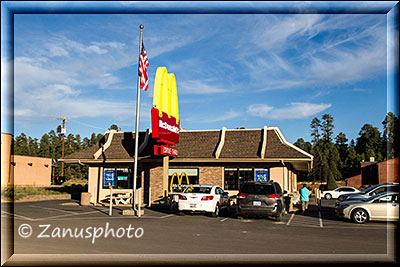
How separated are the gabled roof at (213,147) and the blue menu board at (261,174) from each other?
4.00 ft

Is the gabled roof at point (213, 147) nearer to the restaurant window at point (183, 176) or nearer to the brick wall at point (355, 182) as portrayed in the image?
the restaurant window at point (183, 176)

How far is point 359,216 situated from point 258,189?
446cm

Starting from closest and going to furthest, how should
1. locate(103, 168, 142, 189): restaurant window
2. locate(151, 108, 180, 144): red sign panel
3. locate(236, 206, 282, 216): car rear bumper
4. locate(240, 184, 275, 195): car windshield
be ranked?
locate(236, 206, 282, 216): car rear bumper → locate(240, 184, 275, 195): car windshield → locate(151, 108, 180, 144): red sign panel → locate(103, 168, 142, 189): restaurant window

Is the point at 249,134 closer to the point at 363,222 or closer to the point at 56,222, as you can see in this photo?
the point at 363,222

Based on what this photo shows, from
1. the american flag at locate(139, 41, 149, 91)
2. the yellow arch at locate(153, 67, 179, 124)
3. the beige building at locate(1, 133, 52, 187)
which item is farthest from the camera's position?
the beige building at locate(1, 133, 52, 187)

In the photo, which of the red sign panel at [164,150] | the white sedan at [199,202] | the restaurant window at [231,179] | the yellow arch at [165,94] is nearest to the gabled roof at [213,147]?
the restaurant window at [231,179]

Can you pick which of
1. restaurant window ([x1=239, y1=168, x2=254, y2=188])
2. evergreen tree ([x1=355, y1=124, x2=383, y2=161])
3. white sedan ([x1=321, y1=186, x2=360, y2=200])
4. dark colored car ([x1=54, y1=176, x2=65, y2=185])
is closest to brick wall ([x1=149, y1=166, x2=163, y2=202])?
restaurant window ([x1=239, y1=168, x2=254, y2=188])

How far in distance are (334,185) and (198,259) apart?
45.1 metres

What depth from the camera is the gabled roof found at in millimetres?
24328

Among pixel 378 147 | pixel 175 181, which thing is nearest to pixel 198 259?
pixel 175 181

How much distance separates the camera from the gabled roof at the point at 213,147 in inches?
958

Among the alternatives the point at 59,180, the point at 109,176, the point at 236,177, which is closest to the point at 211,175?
the point at 236,177

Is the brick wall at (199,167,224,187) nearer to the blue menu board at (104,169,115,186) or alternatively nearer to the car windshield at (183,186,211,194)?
the blue menu board at (104,169,115,186)

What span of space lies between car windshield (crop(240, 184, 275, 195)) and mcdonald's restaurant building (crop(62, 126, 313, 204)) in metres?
7.15
